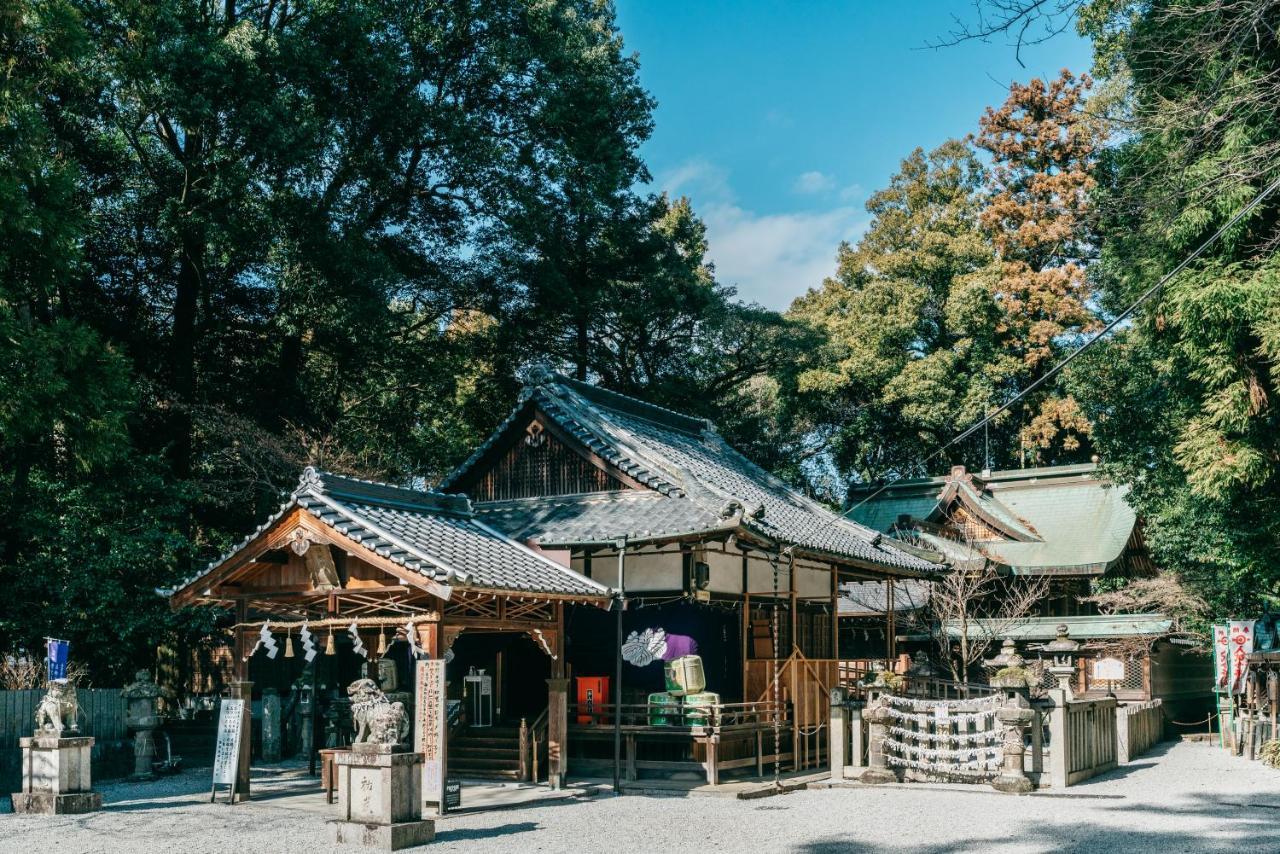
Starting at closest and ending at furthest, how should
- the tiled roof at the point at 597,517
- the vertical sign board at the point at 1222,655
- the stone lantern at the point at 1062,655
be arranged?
the tiled roof at the point at 597,517 < the stone lantern at the point at 1062,655 < the vertical sign board at the point at 1222,655

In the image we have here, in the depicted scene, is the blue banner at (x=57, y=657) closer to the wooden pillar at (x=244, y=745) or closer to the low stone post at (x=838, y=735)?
the wooden pillar at (x=244, y=745)

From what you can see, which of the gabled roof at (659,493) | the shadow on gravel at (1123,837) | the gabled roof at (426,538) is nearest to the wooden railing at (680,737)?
the gabled roof at (426,538)

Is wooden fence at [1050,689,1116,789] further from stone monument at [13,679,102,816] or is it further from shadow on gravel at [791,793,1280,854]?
stone monument at [13,679,102,816]

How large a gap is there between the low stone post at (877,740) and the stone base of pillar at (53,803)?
992 cm

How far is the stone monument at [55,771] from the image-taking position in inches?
516

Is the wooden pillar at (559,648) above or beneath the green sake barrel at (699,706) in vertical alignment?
above

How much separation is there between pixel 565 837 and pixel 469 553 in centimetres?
401

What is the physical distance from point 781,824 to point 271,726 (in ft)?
38.2

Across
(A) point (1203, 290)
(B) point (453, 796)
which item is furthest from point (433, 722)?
(A) point (1203, 290)

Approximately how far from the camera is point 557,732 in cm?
1472

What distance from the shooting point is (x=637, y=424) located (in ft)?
71.4

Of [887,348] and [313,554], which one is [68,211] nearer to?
[313,554]

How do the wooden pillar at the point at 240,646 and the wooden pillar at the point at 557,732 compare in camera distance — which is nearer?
the wooden pillar at the point at 240,646

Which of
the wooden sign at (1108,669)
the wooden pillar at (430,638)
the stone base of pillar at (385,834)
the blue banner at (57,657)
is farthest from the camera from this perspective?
the wooden sign at (1108,669)
